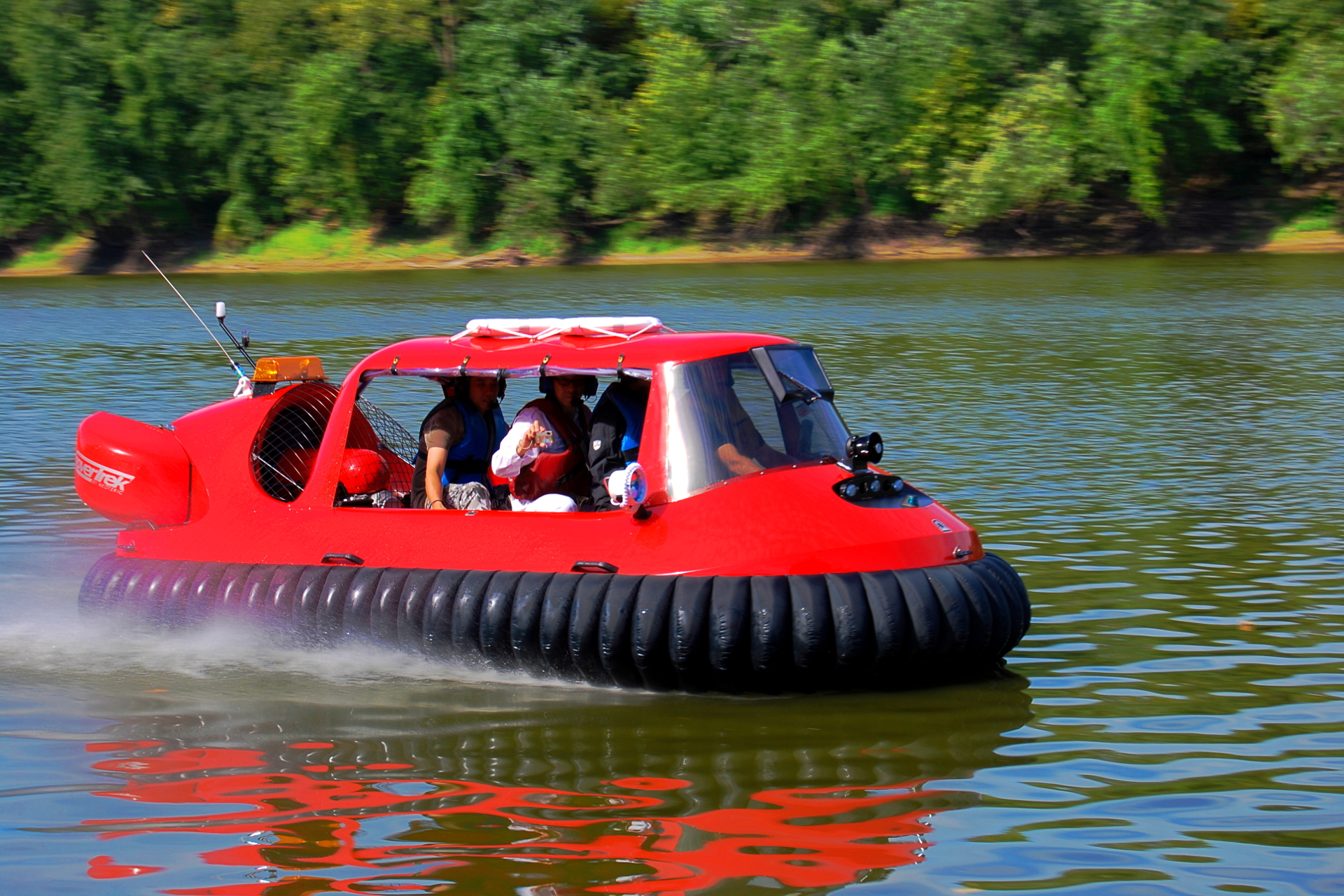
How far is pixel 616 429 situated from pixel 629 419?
80 millimetres

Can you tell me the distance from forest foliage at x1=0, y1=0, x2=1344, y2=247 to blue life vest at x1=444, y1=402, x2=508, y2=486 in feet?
110

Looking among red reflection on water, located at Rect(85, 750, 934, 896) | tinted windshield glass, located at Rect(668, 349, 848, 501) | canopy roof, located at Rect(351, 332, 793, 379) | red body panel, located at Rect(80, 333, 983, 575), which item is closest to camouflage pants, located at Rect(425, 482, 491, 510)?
red body panel, located at Rect(80, 333, 983, 575)

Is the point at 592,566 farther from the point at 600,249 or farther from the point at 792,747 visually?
the point at 600,249

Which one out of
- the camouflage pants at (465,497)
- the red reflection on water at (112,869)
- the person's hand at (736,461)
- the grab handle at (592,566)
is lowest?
the red reflection on water at (112,869)

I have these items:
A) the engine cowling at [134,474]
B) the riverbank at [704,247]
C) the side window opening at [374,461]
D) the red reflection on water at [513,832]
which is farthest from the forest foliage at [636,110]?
the red reflection on water at [513,832]

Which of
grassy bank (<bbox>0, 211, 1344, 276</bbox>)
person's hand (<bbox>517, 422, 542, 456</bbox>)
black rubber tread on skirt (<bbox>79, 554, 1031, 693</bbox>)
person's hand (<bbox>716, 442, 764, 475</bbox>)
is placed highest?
person's hand (<bbox>716, 442, 764, 475</bbox>)

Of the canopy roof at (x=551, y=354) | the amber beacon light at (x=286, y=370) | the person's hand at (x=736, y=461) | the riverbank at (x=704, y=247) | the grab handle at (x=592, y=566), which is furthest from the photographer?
the riverbank at (x=704, y=247)

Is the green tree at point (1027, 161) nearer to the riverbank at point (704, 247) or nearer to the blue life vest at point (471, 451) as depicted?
the riverbank at point (704, 247)

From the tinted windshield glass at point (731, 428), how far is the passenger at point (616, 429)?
Answer: 38cm

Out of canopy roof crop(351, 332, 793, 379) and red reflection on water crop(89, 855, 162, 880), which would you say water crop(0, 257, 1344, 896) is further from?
canopy roof crop(351, 332, 793, 379)

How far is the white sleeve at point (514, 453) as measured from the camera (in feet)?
22.0

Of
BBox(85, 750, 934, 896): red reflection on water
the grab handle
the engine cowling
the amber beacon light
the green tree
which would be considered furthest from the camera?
the green tree

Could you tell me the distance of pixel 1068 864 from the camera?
14.4 ft

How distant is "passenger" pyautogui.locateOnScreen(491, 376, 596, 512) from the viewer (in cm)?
670
